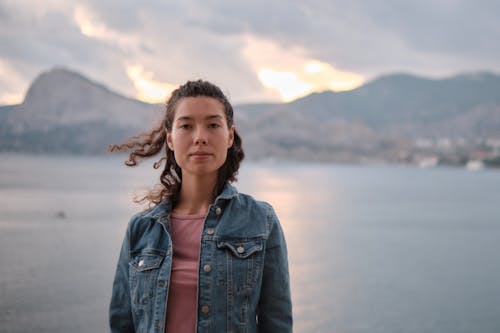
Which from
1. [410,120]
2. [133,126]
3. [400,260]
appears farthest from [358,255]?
[410,120]

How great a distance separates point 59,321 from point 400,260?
817 cm

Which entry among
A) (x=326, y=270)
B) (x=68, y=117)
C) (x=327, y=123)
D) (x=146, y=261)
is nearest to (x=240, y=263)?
(x=146, y=261)

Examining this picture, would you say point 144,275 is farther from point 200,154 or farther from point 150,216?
point 200,154

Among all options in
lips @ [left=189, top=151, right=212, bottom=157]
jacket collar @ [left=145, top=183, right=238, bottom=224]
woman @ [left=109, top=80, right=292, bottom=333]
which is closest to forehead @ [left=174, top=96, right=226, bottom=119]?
woman @ [left=109, top=80, right=292, bottom=333]

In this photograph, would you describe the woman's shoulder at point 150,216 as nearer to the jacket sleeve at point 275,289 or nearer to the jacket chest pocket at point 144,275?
the jacket chest pocket at point 144,275

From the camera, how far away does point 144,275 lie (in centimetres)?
160

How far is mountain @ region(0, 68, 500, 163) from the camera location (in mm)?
27062

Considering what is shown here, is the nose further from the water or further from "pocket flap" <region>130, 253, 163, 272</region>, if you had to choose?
the water

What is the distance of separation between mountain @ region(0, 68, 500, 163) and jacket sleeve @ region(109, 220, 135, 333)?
59 centimetres

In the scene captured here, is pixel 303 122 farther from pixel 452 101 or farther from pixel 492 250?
pixel 492 250

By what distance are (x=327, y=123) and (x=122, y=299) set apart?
135m

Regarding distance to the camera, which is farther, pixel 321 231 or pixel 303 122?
pixel 303 122

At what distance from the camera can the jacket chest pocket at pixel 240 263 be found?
1.55 meters

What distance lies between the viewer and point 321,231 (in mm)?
16938
